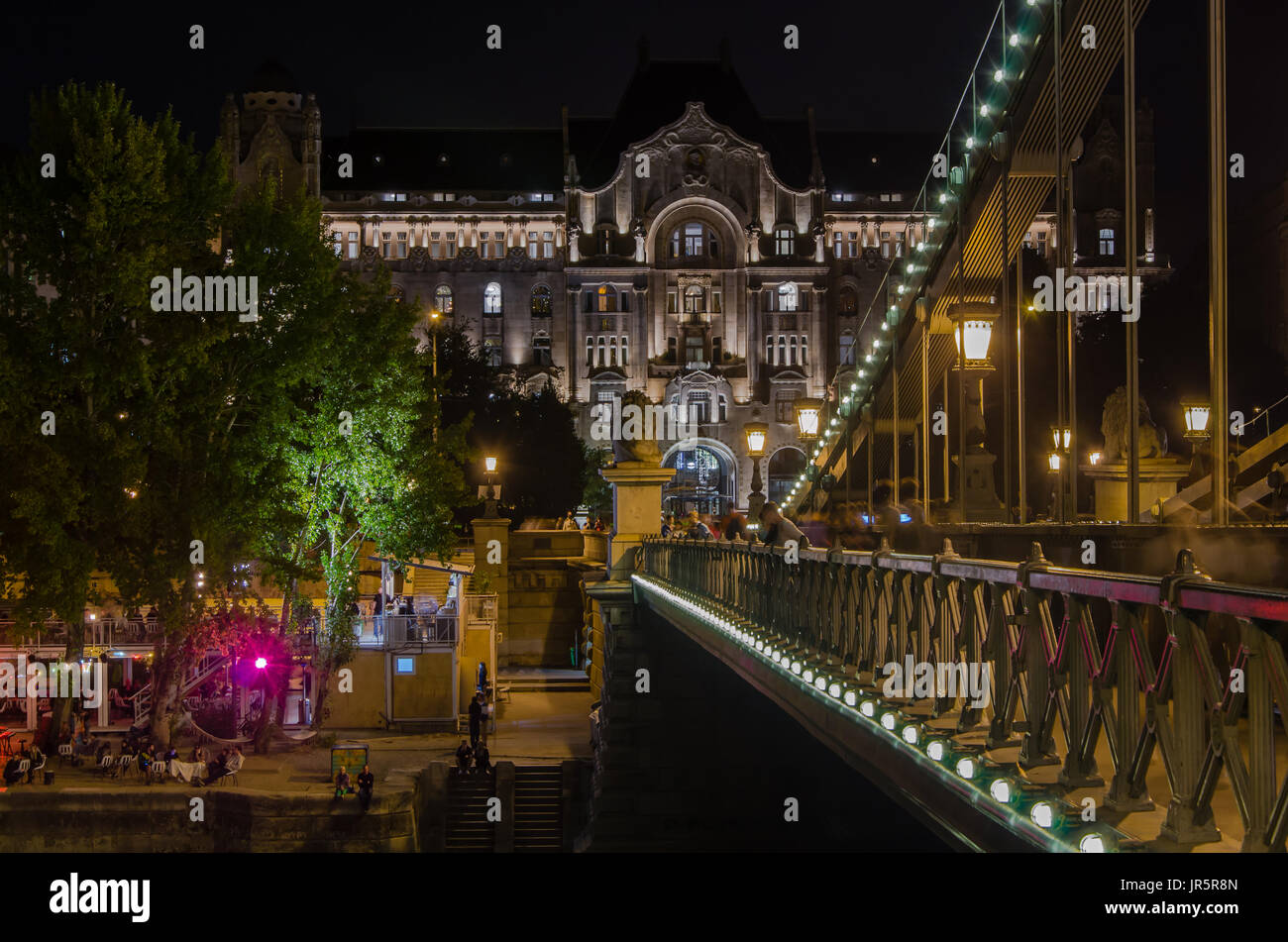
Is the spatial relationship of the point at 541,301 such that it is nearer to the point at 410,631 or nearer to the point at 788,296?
the point at 788,296

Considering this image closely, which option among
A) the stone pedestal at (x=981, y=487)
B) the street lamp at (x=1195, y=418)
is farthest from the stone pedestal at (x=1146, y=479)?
the stone pedestal at (x=981, y=487)

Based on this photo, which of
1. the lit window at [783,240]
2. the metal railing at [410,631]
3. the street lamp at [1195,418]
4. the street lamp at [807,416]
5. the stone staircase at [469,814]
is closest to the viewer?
the street lamp at [1195,418]

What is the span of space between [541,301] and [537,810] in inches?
2423

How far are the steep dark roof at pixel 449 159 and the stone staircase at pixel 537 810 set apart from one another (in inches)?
2593

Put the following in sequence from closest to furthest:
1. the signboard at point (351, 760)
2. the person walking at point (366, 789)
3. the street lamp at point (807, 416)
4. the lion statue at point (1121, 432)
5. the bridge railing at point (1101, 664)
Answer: the bridge railing at point (1101, 664)
the lion statue at point (1121, 432)
the street lamp at point (807, 416)
the person walking at point (366, 789)
the signboard at point (351, 760)

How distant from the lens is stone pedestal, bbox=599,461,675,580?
87.6 feet

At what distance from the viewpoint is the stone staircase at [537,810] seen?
28516mm

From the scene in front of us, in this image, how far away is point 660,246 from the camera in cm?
8494

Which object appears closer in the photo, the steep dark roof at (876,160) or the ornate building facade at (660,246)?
the ornate building facade at (660,246)

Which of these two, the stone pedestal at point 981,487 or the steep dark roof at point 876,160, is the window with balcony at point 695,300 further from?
the stone pedestal at point 981,487

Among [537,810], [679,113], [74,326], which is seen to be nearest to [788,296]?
[679,113]

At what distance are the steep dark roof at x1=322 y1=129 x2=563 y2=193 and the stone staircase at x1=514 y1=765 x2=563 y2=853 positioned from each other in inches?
2593

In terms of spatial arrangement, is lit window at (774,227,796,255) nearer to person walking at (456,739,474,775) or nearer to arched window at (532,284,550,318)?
arched window at (532,284,550,318)

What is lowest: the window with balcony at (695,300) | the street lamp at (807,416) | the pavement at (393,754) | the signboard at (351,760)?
the pavement at (393,754)
